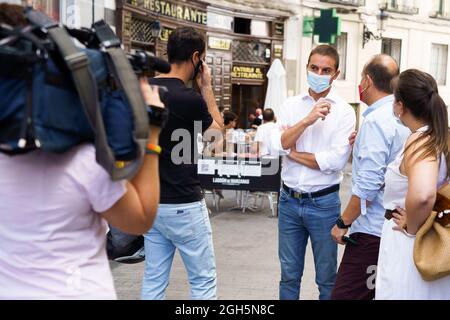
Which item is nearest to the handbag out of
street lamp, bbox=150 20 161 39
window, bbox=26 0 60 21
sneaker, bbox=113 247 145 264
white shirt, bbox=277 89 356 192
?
white shirt, bbox=277 89 356 192

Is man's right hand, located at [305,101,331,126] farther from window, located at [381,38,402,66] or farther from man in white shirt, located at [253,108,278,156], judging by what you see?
window, located at [381,38,402,66]

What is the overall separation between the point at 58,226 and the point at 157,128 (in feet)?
1.40

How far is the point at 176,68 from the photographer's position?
395 cm

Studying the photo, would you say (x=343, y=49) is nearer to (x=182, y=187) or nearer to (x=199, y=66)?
(x=199, y=66)

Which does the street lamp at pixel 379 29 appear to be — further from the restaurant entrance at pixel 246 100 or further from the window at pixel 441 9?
the restaurant entrance at pixel 246 100

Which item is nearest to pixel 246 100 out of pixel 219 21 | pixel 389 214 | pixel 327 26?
pixel 219 21

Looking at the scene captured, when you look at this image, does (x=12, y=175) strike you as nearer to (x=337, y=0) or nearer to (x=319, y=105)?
(x=319, y=105)

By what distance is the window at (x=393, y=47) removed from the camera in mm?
26641

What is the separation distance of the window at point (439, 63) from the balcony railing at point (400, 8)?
224 cm

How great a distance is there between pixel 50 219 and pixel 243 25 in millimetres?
20153

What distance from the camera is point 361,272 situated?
397 centimetres

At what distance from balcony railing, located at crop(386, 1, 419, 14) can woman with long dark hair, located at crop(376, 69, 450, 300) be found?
2391 cm

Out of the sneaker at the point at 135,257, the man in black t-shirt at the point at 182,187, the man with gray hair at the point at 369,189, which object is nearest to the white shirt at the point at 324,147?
the man with gray hair at the point at 369,189

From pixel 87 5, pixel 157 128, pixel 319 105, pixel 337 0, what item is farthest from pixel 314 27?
pixel 157 128
